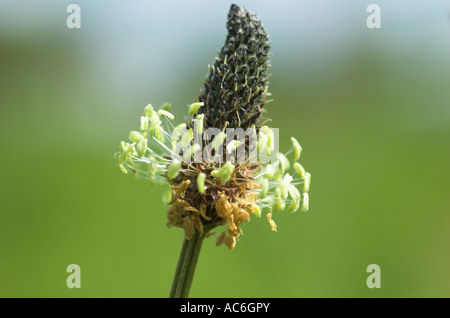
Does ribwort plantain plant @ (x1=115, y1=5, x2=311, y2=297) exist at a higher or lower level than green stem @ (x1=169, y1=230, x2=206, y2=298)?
higher

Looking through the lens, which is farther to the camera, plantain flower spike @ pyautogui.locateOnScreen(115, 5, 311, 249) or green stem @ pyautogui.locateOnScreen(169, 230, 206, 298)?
plantain flower spike @ pyautogui.locateOnScreen(115, 5, 311, 249)

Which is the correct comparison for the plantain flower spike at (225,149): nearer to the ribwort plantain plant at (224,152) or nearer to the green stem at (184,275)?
the ribwort plantain plant at (224,152)

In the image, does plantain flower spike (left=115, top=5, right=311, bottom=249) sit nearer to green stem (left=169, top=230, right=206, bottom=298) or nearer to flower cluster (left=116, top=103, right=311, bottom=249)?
flower cluster (left=116, top=103, right=311, bottom=249)

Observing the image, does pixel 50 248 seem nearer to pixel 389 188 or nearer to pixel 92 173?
pixel 92 173

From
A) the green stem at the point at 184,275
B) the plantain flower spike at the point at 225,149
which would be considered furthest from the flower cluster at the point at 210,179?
the green stem at the point at 184,275

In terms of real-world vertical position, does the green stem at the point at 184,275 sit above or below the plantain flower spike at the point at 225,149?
below

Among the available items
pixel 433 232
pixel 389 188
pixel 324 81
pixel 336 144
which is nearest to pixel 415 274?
pixel 433 232

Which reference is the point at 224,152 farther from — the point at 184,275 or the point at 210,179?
the point at 184,275

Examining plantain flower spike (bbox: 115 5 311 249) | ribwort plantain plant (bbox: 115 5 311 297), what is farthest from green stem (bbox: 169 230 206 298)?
plantain flower spike (bbox: 115 5 311 249)

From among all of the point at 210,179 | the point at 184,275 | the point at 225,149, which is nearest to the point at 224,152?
the point at 225,149
